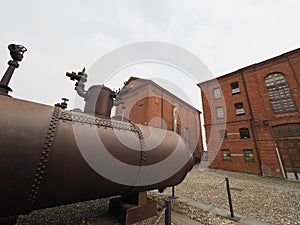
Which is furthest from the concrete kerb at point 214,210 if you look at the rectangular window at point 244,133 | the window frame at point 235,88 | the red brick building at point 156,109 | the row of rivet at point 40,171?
the window frame at point 235,88

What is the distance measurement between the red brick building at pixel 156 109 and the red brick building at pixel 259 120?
558 cm

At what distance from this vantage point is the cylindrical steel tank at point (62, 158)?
1654mm

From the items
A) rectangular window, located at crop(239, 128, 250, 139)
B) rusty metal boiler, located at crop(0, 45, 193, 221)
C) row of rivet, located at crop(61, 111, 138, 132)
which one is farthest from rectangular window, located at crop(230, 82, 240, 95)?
row of rivet, located at crop(61, 111, 138, 132)

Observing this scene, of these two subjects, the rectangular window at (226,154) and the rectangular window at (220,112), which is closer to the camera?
the rectangular window at (226,154)

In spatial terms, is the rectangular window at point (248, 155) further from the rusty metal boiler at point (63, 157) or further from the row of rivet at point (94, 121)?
the row of rivet at point (94, 121)

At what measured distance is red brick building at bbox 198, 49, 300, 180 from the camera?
12.2 meters

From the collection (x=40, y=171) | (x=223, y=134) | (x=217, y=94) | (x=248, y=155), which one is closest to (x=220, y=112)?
(x=217, y=94)

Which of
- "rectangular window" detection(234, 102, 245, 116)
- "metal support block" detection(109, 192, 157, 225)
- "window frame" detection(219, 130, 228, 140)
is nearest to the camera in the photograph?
"metal support block" detection(109, 192, 157, 225)

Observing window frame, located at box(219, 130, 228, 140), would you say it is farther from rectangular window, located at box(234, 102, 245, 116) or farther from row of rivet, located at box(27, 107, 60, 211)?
row of rivet, located at box(27, 107, 60, 211)

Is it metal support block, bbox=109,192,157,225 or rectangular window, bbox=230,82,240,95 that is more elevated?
rectangular window, bbox=230,82,240,95

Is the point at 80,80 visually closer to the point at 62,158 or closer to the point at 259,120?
the point at 62,158

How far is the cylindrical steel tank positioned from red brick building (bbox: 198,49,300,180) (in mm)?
14618

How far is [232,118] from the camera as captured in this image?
15719 mm

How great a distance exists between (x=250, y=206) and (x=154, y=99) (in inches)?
582
